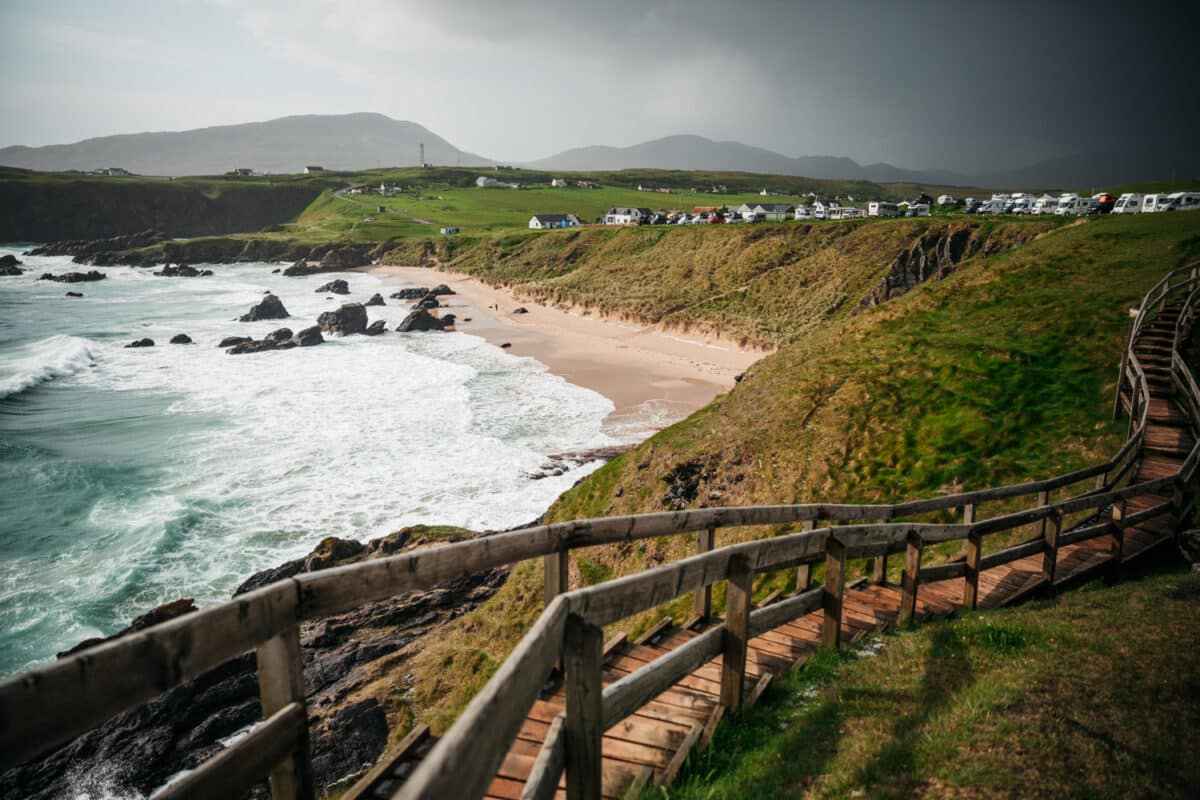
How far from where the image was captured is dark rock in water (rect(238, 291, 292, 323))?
186ft

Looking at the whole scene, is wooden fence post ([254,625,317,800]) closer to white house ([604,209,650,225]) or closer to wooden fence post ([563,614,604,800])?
wooden fence post ([563,614,604,800])

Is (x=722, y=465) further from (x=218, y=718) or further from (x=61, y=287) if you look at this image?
(x=61, y=287)

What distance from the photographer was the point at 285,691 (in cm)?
295

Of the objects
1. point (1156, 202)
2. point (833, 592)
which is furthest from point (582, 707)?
point (1156, 202)

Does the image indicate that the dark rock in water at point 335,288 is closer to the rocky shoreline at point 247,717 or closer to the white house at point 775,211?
the white house at point 775,211

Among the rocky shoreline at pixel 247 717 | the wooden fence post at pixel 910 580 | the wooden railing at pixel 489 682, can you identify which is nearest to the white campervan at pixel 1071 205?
the wooden fence post at pixel 910 580

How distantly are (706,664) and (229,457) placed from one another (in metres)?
24.8

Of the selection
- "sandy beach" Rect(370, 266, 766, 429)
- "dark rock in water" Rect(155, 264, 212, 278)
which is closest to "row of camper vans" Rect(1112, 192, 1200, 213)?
"sandy beach" Rect(370, 266, 766, 429)

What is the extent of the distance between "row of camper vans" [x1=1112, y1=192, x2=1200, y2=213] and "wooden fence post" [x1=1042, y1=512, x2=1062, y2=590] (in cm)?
5496

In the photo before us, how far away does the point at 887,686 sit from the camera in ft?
16.7

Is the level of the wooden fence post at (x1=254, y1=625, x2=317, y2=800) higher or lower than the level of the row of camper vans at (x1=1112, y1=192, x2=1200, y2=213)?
lower

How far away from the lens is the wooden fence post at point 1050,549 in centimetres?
786

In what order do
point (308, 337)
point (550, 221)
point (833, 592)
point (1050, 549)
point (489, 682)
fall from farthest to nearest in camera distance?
point (550, 221) → point (308, 337) → point (1050, 549) → point (833, 592) → point (489, 682)

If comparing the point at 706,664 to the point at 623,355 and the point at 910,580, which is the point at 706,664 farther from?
the point at 623,355
